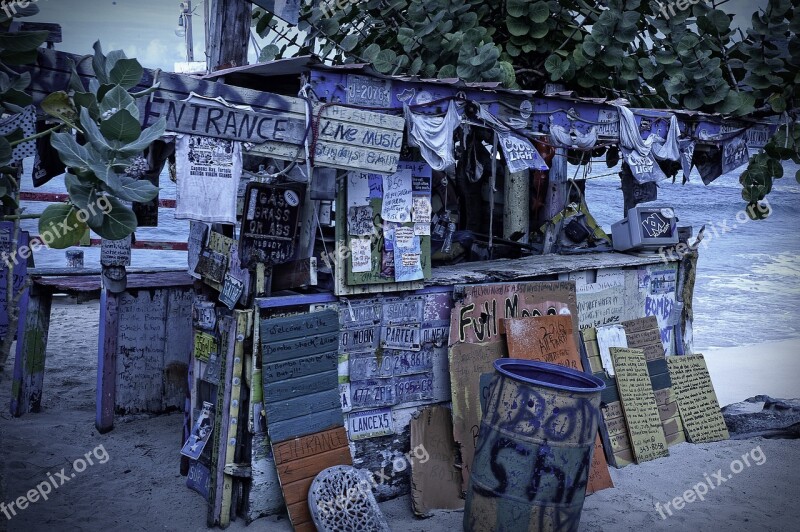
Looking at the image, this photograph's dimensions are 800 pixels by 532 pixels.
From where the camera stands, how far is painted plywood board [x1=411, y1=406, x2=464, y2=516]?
6375 millimetres

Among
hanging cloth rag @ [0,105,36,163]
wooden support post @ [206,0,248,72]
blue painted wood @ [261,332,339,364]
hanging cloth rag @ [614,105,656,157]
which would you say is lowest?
blue painted wood @ [261,332,339,364]

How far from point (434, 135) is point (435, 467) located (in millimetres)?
2810

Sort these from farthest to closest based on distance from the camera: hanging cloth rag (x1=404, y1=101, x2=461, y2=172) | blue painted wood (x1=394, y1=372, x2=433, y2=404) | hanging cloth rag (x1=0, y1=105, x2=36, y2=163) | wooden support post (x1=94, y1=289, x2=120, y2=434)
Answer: wooden support post (x1=94, y1=289, x2=120, y2=434), blue painted wood (x1=394, y1=372, x2=433, y2=404), hanging cloth rag (x1=404, y1=101, x2=461, y2=172), hanging cloth rag (x1=0, y1=105, x2=36, y2=163)

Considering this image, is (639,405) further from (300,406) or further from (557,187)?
(300,406)

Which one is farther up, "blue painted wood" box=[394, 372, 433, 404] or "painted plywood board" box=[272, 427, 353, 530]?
"blue painted wood" box=[394, 372, 433, 404]

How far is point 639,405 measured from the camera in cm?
791

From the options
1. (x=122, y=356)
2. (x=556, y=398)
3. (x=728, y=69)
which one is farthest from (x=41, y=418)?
(x=728, y=69)

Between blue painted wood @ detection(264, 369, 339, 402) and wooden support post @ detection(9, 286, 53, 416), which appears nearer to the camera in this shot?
blue painted wood @ detection(264, 369, 339, 402)

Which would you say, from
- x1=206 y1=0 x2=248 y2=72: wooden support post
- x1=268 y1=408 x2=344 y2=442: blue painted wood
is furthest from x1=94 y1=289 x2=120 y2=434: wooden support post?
x1=206 y1=0 x2=248 y2=72: wooden support post

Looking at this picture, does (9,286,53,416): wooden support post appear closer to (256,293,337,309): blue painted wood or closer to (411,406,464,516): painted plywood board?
(256,293,337,309): blue painted wood

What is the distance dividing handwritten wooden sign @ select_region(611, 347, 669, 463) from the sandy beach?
0.16 meters

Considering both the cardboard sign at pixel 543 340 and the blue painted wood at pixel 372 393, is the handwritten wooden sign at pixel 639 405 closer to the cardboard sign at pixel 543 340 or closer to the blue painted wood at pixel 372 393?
the cardboard sign at pixel 543 340

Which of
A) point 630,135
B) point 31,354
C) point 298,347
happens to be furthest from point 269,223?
point 630,135

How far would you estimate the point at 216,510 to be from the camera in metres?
5.77
